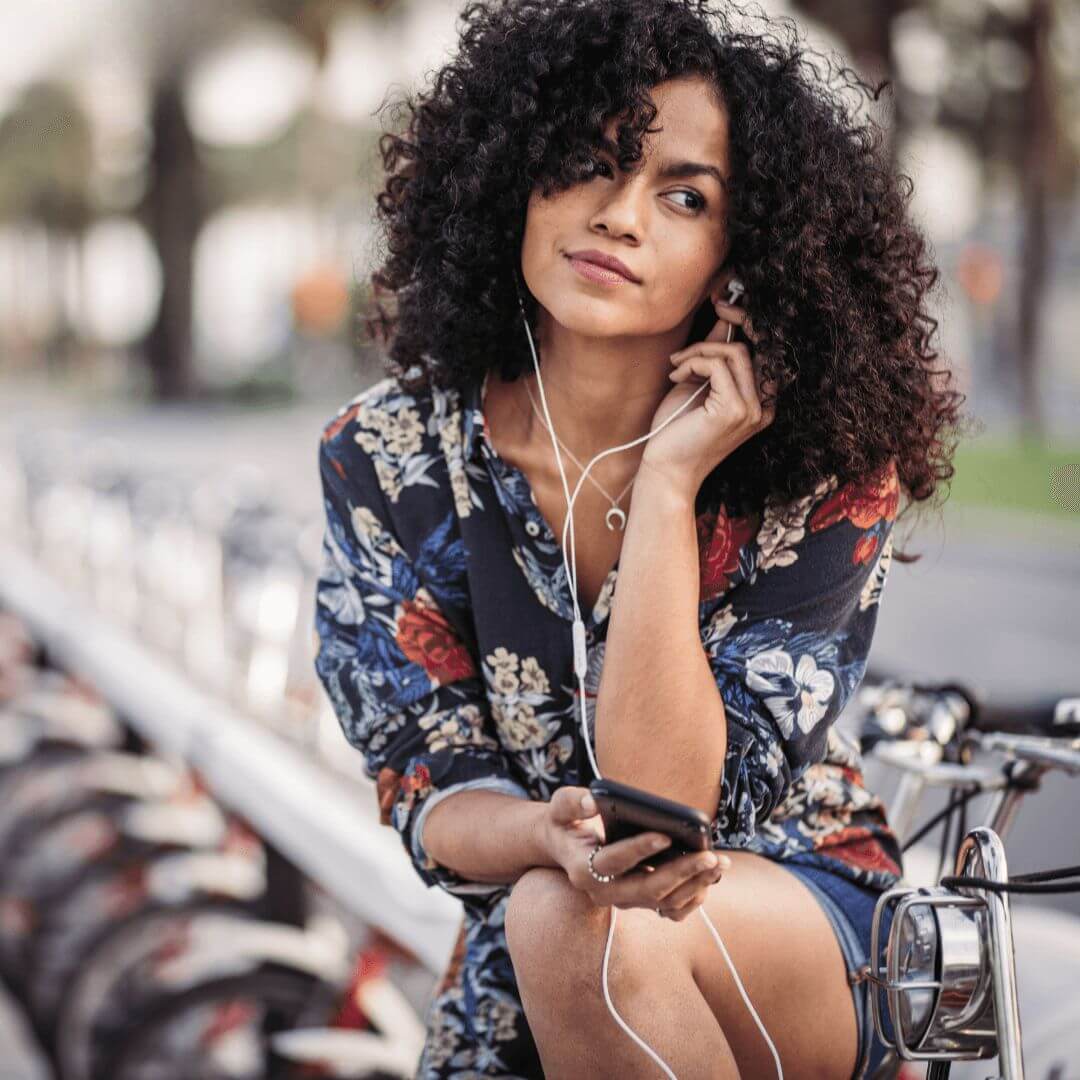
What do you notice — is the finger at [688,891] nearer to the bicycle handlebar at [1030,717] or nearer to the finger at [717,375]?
the finger at [717,375]

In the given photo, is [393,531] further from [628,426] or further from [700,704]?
[700,704]

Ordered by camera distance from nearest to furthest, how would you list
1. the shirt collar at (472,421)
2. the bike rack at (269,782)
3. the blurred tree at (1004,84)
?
the shirt collar at (472,421) < the bike rack at (269,782) < the blurred tree at (1004,84)

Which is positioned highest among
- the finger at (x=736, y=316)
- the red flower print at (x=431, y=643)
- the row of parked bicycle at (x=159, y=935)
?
the finger at (x=736, y=316)

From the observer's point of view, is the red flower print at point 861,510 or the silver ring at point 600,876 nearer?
the silver ring at point 600,876

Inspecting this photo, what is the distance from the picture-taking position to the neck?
1.97 m

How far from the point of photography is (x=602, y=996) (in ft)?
5.21

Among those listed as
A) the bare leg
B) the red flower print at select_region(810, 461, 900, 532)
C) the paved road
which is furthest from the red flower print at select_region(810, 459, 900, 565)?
the bare leg

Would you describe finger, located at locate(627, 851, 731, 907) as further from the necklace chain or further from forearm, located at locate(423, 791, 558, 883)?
the necklace chain

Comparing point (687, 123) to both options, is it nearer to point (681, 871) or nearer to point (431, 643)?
point (431, 643)

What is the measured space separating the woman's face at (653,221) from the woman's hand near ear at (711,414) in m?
0.08

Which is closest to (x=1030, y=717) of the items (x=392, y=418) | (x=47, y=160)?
(x=392, y=418)

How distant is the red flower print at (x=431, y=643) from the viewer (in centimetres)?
199

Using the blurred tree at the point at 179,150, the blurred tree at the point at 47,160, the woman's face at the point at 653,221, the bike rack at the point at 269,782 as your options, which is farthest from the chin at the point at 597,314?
the blurred tree at the point at 47,160

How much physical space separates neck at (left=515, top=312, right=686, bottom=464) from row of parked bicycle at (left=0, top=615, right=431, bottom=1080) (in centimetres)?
174
